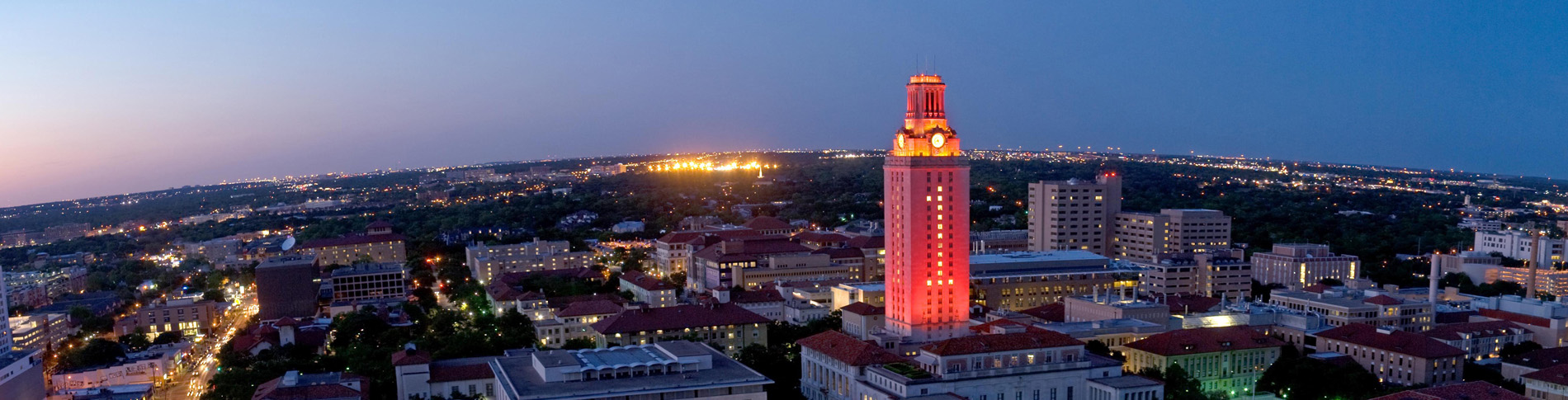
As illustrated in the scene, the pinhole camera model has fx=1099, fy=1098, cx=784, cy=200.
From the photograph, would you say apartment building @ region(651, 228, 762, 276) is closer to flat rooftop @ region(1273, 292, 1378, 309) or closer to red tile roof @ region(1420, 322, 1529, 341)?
flat rooftop @ region(1273, 292, 1378, 309)

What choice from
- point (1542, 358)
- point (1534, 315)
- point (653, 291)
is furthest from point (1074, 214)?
point (1542, 358)

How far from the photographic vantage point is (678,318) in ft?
187

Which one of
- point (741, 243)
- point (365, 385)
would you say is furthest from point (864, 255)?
point (365, 385)

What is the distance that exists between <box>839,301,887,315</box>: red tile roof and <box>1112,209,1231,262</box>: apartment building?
39749 mm

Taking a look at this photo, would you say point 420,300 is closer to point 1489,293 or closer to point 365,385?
point 365,385

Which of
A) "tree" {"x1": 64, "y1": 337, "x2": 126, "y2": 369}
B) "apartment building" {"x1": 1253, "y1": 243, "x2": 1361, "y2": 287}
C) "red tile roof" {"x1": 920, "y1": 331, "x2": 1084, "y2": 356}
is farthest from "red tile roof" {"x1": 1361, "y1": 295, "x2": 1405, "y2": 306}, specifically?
"tree" {"x1": 64, "y1": 337, "x2": 126, "y2": 369}

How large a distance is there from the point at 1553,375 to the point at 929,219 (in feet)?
87.0

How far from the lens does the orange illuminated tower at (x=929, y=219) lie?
2136 inches

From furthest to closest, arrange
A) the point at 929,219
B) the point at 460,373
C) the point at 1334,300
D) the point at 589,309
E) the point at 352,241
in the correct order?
the point at 352,241, the point at 1334,300, the point at 589,309, the point at 929,219, the point at 460,373

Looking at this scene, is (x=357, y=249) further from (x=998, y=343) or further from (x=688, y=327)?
(x=998, y=343)

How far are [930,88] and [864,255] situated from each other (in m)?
33.0

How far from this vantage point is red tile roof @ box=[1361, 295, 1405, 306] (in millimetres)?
61688

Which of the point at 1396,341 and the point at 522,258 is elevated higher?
the point at 1396,341

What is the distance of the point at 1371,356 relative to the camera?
52.0 meters
